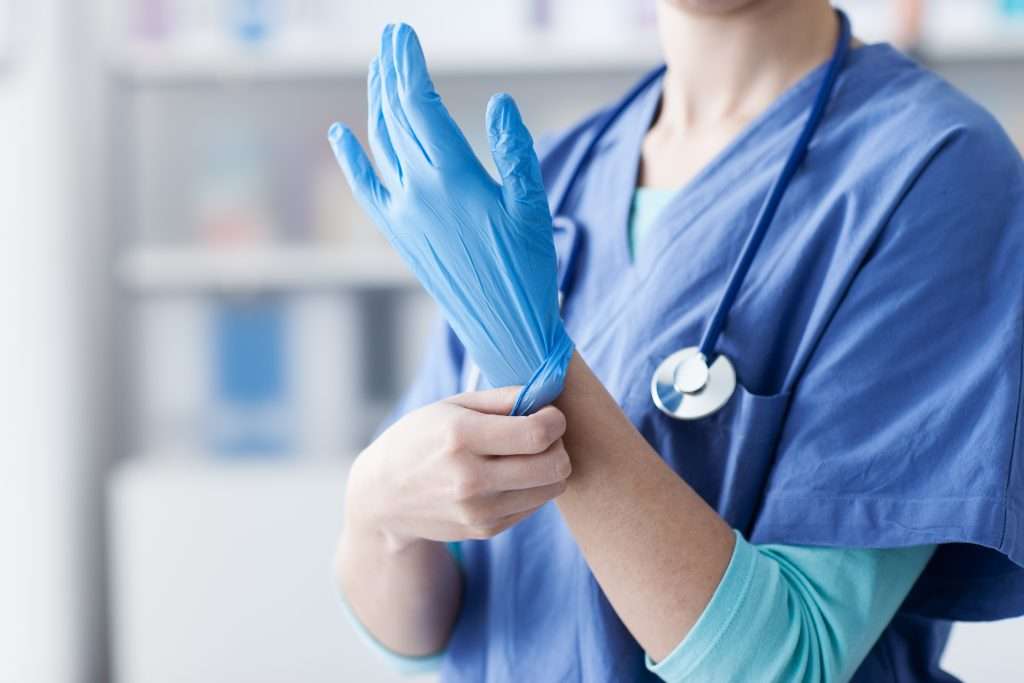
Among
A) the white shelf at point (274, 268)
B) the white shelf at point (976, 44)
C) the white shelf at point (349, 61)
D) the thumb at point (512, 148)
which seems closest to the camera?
the thumb at point (512, 148)

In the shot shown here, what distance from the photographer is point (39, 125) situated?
195 cm

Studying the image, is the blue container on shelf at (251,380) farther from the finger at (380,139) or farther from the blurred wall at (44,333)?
the finger at (380,139)

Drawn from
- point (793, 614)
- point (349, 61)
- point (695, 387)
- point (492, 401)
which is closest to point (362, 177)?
point (492, 401)

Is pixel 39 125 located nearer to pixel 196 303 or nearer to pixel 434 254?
pixel 196 303

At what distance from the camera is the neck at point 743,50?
748 mm

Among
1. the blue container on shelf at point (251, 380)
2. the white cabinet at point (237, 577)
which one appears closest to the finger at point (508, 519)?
the white cabinet at point (237, 577)

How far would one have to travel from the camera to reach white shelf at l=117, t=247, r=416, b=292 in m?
1.99

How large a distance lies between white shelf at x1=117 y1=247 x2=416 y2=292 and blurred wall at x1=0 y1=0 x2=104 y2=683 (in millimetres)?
154

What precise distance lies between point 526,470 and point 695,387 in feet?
0.49

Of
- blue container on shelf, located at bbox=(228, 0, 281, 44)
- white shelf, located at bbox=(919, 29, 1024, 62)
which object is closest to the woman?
white shelf, located at bbox=(919, 29, 1024, 62)

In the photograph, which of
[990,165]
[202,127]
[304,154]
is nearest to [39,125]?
[202,127]

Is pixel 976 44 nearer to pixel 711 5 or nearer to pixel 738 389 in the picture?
pixel 711 5

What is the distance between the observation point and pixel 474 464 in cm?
57

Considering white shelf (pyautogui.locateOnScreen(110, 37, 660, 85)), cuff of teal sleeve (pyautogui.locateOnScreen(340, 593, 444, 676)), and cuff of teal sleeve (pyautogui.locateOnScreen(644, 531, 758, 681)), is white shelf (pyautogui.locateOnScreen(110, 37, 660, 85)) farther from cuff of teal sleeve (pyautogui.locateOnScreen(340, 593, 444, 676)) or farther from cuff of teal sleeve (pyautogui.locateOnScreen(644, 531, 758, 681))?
cuff of teal sleeve (pyautogui.locateOnScreen(644, 531, 758, 681))
